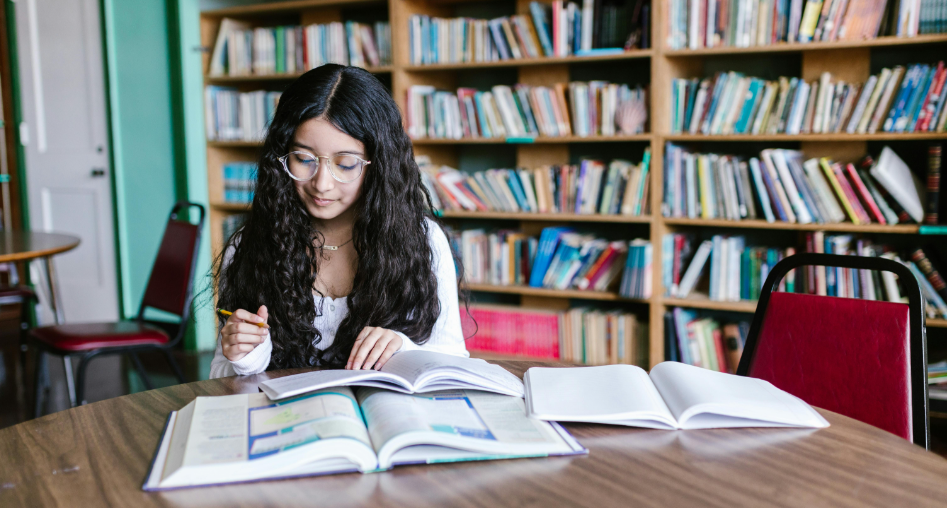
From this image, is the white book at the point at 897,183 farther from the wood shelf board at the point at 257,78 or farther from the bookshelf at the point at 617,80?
the wood shelf board at the point at 257,78

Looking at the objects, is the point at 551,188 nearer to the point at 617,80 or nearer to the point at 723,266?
the point at 617,80

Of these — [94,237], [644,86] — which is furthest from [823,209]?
[94,237]

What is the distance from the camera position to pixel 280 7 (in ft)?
11.3

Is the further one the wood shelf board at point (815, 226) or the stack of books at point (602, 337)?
the stack of books at point (602, 337)

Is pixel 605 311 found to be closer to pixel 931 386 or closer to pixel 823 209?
pixel 823 209

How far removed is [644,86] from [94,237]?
10.6 feet

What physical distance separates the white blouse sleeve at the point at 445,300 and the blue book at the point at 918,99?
170 cm

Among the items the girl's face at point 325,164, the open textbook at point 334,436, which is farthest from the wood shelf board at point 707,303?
the open textbook at point 334,436

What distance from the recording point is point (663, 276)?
9.05 ft

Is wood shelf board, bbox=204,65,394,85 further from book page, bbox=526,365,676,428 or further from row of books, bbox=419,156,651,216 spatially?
book page, bbox=526,365,676,428

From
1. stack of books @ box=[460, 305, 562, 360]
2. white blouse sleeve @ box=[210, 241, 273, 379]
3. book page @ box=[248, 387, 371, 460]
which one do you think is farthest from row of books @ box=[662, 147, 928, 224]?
book page @ box=[248, 387, 371, 460]

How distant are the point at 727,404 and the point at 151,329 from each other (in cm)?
213

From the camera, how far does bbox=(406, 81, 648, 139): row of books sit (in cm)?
276

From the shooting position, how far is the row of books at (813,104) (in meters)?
2.30
